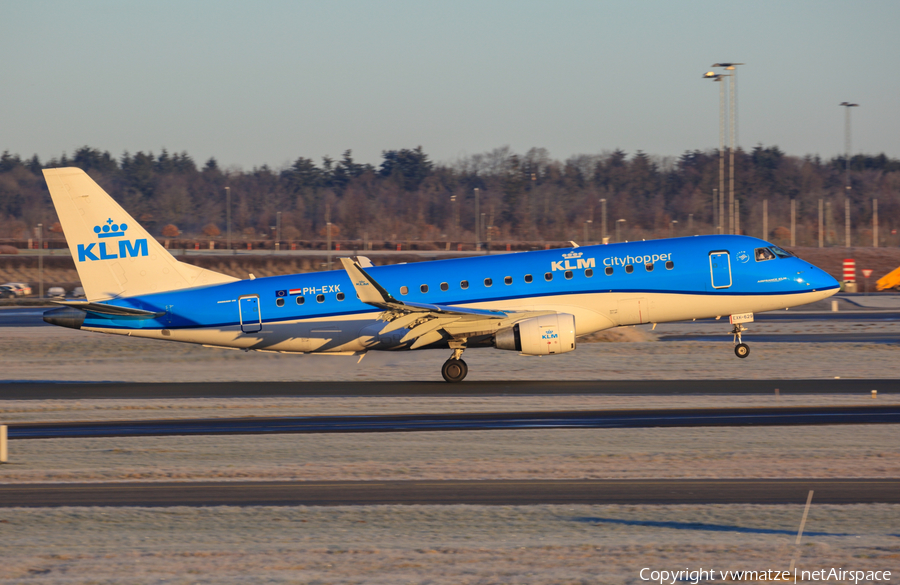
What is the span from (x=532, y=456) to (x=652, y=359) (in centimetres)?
1813

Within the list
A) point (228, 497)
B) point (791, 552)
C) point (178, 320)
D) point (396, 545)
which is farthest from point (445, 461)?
point (178, 320)

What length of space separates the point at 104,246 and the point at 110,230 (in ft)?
1.90

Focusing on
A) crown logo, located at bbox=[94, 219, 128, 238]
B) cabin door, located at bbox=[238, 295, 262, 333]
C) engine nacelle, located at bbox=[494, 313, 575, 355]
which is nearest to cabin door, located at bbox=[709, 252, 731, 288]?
engine nacelle, located at bbox=[494, 313, 575, 355]

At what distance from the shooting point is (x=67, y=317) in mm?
30109

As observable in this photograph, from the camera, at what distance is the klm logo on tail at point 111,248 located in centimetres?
3080

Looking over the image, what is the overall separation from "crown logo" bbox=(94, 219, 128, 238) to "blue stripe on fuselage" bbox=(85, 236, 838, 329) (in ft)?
7.34

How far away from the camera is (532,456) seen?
17.5 metres

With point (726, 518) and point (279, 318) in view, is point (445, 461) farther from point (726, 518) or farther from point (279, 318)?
point (279, 318)

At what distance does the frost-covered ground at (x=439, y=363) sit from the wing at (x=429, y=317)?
7.14 feet

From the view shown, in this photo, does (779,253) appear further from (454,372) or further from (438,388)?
(438,388)

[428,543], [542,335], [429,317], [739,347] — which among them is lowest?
[428,543]

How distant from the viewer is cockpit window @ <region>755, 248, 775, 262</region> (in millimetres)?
30719

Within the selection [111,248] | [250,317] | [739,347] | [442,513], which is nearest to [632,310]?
[739,347]

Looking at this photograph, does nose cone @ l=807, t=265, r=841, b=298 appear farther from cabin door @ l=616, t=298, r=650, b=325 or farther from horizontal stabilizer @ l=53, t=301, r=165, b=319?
horizontal stabilizer @ l=53, t=301, r=165, b=319
